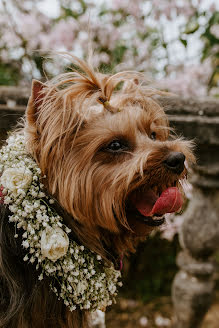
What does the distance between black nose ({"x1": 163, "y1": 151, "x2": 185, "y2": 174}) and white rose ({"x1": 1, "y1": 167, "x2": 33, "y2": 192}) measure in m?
0.56

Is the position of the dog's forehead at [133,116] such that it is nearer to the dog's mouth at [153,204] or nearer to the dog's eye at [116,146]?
the dog's eye at [116,146]

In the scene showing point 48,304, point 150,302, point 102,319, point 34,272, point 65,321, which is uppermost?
point 34,272

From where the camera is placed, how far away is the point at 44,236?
60.3 inches

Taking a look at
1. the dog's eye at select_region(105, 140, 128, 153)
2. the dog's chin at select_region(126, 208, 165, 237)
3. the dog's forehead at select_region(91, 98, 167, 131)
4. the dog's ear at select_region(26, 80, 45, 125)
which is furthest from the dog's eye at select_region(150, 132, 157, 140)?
the dog's ear at select_region(26, 80, 45, 125)

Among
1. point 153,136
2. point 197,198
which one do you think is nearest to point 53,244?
point 153,136

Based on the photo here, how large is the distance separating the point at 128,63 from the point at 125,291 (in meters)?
2.24

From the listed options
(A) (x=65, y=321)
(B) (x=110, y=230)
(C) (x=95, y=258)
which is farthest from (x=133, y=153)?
(A) (x=65, y=321)

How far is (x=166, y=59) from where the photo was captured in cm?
357

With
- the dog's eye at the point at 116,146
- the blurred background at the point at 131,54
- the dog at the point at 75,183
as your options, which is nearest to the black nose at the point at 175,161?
the dog at the point at 75,183

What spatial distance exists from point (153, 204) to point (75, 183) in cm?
36

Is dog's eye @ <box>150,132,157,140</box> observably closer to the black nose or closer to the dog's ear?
the black nose

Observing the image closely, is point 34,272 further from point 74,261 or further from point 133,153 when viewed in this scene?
point 133,153

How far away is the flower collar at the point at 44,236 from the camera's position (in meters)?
1.53

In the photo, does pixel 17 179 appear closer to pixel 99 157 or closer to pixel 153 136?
pixel 99 157
